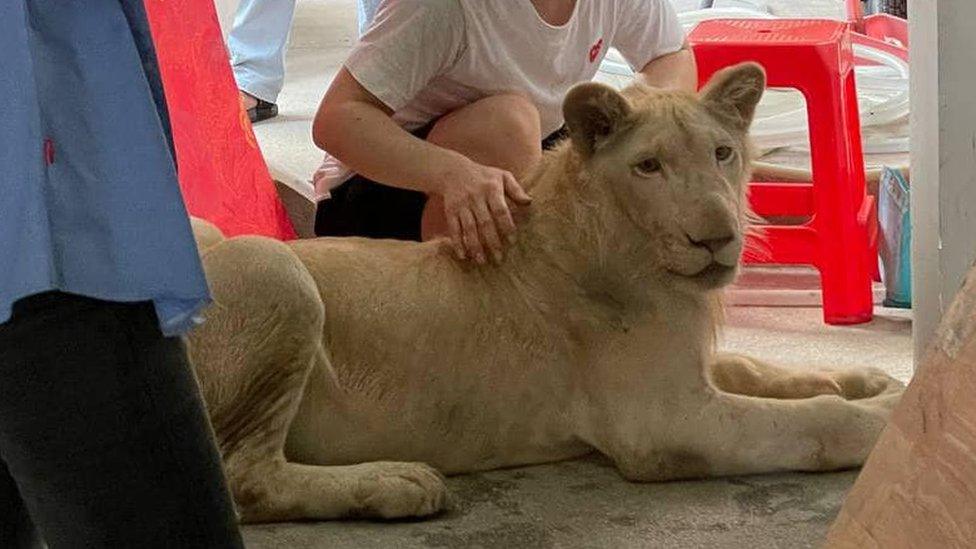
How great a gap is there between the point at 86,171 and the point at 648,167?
45.4 inches

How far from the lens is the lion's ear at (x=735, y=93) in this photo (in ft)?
7.99

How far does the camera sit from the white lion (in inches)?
92.9

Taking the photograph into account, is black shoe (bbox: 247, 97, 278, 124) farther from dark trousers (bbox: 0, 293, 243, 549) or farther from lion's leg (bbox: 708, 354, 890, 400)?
dark trousers (bbox: 0, 293, 243, 549)

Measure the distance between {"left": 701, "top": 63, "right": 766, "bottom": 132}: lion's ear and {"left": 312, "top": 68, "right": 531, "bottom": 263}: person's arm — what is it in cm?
32

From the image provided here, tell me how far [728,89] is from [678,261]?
0.94 ft

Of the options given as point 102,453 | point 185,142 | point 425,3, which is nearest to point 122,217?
point 102,453

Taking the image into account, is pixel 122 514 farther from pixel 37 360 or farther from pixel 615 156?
pixel 615 156

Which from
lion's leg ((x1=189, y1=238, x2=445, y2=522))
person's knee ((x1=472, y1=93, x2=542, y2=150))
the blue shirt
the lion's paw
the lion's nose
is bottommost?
the lion's paw

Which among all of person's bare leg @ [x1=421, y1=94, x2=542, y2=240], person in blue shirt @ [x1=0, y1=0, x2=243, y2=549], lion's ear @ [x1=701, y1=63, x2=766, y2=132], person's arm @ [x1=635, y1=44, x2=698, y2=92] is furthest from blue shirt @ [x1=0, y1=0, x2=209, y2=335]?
person's arm @ [x1=635, y1=44, x2=698, y2=92]

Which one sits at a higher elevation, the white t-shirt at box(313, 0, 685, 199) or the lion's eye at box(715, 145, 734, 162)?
the white t-shirt at box(313, 0, 685, 199)

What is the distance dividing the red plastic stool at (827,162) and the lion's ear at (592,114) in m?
1.11

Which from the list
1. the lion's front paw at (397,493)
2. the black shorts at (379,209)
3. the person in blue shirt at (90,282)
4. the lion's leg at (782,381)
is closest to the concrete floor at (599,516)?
the lion's front paw at (397,493)

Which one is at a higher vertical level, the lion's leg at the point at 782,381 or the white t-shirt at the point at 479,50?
the white t-shirt at the point at 479,50

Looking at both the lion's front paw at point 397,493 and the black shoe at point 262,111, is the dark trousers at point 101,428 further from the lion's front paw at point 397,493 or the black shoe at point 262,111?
the black shoe at point 262,111
